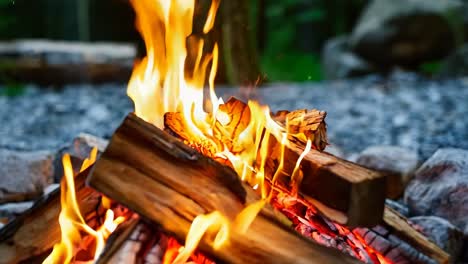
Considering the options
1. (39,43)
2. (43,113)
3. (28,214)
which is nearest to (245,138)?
(28,214)

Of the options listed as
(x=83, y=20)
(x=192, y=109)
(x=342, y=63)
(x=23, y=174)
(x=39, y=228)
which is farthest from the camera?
(x=83, y=20)

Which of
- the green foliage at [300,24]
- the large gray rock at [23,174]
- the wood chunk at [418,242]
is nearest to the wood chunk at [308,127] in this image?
the wood chunk at [418,242]

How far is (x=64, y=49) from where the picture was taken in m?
8.98

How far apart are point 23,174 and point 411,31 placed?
757 cm

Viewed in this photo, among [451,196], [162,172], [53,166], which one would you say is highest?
[162,172]

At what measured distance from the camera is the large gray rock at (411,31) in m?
9.52

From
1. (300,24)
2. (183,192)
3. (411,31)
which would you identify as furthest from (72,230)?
(300,24)

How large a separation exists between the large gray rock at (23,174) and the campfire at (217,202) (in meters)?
1.24

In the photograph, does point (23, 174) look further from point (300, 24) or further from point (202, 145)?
point (300, 24)

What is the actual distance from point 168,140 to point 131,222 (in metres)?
0.28

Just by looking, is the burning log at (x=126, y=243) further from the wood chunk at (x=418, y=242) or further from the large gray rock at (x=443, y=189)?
the large gray rock at (x=443, y=189)

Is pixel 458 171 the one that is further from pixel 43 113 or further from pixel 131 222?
pixel 43 113

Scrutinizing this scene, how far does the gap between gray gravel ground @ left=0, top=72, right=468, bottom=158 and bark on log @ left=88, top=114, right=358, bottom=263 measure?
3025 mm

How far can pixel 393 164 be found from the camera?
355 cm
